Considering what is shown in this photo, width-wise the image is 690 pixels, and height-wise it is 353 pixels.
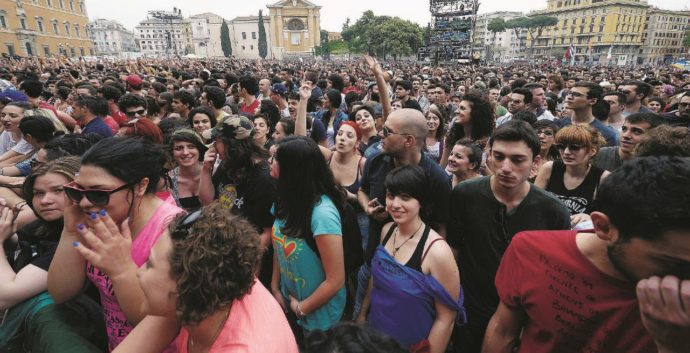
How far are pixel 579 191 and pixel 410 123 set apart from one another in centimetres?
149

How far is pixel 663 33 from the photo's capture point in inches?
3479

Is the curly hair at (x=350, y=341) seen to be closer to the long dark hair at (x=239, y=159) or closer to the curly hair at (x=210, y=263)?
the curly hair at (x=210, y=263)

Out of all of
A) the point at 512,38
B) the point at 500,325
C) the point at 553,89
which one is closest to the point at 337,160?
the point at 500,325

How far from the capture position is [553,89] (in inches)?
396

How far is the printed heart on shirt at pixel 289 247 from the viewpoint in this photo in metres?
2.32

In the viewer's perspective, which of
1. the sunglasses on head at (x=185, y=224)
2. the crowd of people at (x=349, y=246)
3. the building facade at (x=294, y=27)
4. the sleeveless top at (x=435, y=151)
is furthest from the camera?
the building facade at (x=294, y=27)

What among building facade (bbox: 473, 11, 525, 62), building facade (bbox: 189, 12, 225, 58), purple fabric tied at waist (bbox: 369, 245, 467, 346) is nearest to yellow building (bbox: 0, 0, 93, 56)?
building facade (bbox: 189, 12, 225, 58)

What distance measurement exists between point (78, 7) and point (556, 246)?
79329 mm

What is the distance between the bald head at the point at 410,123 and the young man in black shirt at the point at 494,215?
628 mm

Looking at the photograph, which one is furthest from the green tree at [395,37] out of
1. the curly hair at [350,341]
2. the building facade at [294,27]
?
the curly hair at [350,341]

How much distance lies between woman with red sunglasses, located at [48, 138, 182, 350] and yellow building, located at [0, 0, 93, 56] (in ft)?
195

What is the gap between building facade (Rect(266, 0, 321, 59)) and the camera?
76500mm

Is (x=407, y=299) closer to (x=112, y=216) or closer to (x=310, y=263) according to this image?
(x=310, y=263)

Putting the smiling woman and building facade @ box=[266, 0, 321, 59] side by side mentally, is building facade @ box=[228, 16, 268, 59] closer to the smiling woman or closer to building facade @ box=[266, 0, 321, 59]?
building facade @ box=[266, 0, 321, 59]
